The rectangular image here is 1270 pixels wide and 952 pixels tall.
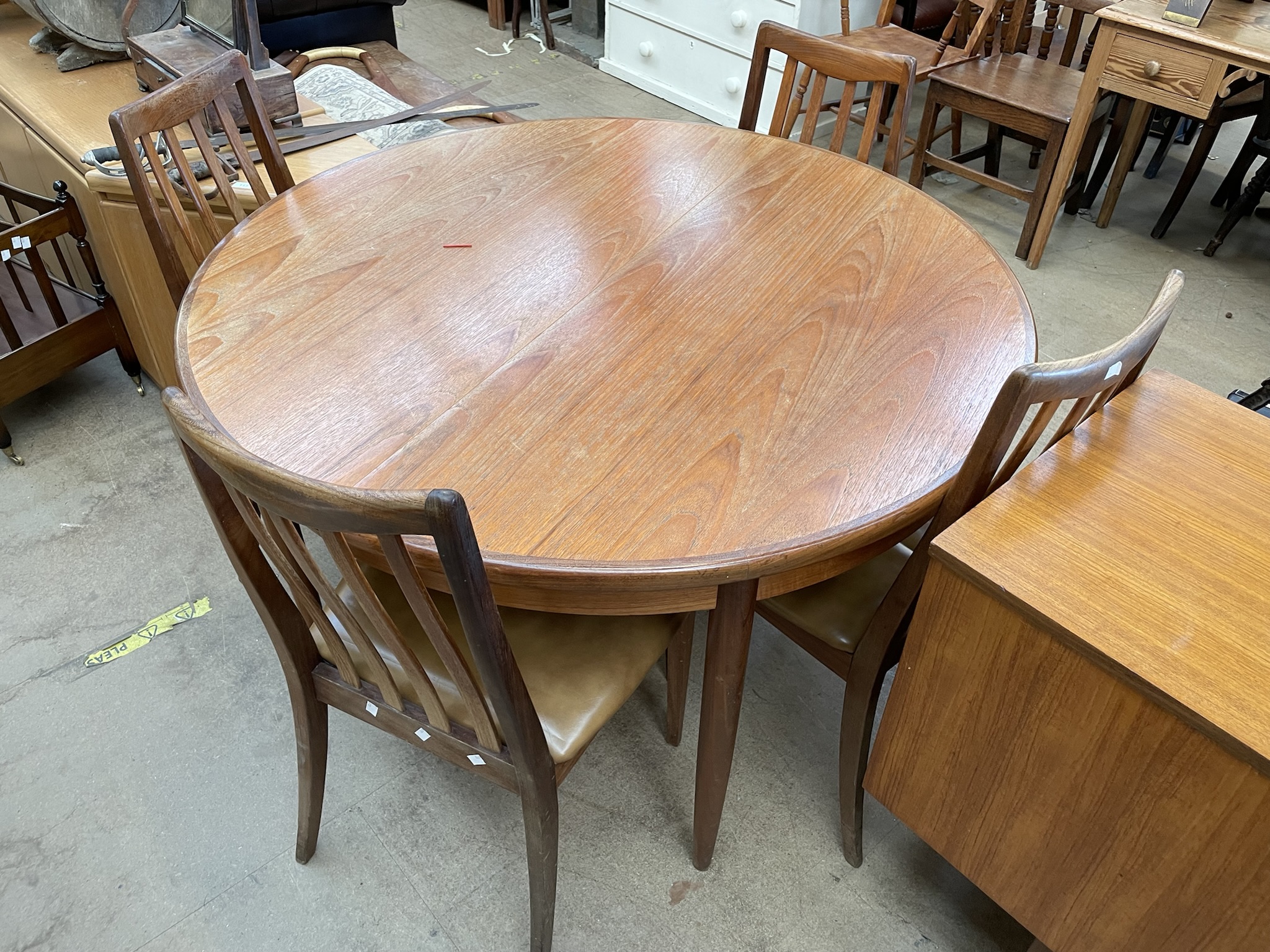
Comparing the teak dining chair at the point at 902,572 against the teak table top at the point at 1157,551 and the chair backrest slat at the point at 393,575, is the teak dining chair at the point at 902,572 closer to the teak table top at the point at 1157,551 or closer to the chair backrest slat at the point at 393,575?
the teak table top at the point at 1157,551

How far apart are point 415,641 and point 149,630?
88 centimetres

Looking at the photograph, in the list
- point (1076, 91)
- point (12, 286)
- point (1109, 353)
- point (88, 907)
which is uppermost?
point (1109, 353)

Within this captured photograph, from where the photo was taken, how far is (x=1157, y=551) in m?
0.95

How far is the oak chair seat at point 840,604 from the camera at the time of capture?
125 centimetres

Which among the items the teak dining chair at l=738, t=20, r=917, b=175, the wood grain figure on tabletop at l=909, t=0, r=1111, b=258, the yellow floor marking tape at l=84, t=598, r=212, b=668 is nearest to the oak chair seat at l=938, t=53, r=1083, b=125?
the wood grain figure on tabletop at l=909, t=0, r=1111, b=258

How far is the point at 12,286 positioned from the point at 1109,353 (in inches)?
99.6

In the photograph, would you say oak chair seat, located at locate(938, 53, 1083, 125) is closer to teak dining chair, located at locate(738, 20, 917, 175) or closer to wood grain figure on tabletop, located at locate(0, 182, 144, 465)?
teak dining chair, located at locate(738, 20, 917, 175)

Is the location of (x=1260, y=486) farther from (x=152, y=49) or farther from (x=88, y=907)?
(x=152, y=49)

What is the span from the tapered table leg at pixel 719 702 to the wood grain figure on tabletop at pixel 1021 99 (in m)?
2.25

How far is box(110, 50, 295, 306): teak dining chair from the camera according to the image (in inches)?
57.3

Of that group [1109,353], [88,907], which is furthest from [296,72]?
[1109,353]

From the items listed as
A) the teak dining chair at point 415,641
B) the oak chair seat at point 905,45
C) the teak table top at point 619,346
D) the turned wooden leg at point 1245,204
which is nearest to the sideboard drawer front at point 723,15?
the oak chair seat at point 905,45

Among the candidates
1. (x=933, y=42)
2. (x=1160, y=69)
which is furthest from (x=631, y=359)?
(x=933, y=42)

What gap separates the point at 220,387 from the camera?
1144mm
